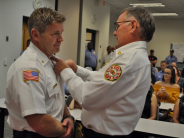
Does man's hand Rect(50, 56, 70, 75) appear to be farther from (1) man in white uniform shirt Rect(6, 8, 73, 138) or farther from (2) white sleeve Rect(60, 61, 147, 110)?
(2) white sleeve Rect(60, 61, 147, 110)

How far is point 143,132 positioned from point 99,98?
4.82ft

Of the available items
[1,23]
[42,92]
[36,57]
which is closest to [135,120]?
[42,92]

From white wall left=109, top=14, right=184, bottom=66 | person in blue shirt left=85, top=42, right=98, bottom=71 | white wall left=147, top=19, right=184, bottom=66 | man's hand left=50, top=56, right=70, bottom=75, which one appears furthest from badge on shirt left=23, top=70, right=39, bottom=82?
white wall left=147, top=19, right=184, bottom=66

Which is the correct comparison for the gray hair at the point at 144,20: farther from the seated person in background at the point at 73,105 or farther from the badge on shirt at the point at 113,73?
the seated person in background at the point at 73,105

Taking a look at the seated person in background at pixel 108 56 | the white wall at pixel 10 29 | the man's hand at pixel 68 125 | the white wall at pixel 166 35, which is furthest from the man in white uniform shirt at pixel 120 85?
the white wall at pixel 166 35

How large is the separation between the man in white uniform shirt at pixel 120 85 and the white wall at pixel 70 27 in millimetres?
7079

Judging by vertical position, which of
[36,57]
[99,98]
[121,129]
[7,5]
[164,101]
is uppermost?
[7,5]

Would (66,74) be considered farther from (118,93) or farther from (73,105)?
(73,105)

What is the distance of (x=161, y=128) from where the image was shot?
2.67 meters

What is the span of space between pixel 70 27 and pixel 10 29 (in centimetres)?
329

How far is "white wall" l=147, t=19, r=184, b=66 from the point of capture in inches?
552

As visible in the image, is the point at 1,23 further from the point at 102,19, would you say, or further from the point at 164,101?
the point at 102,19

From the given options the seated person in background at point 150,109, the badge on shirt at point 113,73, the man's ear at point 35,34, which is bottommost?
the seated person in background at point 150,109

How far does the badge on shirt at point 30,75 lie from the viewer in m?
1.22
